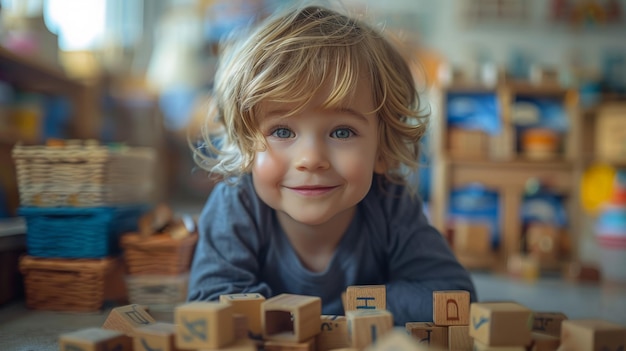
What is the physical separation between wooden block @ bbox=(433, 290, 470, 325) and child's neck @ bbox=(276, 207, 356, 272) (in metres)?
0.28

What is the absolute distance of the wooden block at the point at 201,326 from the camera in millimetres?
513

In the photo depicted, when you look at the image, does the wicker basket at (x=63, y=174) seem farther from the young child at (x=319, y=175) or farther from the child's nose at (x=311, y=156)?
the child's nose at (x=311, y=156)

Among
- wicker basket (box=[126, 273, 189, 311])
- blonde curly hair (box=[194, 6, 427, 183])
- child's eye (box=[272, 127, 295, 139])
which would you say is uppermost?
blonde curly hair (box=[194, 6, 427, 183])

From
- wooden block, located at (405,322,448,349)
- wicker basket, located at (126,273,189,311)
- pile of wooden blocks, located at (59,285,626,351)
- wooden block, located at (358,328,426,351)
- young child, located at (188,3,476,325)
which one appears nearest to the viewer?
wooden block, located at (358,328,426,351)

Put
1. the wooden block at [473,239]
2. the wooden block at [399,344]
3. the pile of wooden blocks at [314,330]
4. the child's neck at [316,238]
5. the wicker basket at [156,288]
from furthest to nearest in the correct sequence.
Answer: the wooden block at [473,239] < the wicker basket at [156,288] < the child's neck at [316,238] < the pile of wooden blocks at [314,330] < the wooden block at [399,344]

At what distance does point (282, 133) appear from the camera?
0.75 metres

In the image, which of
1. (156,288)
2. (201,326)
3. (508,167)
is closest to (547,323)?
(201,326)

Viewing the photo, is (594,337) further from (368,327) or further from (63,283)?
(63,283)

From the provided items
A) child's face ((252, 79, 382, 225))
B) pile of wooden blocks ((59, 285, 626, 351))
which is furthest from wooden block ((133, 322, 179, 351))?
child's face ((252, 79, 382, 225))

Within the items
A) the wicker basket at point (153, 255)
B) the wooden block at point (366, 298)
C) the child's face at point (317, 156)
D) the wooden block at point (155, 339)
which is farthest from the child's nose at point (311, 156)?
the wicker basket at point (153, 255)

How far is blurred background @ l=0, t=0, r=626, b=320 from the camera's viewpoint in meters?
1.55

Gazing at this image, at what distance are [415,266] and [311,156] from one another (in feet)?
0.98

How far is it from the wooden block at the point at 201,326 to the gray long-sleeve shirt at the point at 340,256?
27 cm

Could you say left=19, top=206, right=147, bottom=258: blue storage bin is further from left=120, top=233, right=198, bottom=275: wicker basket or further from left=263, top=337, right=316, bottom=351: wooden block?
left=263, top=337, right=316, bottom=351: wooden block
